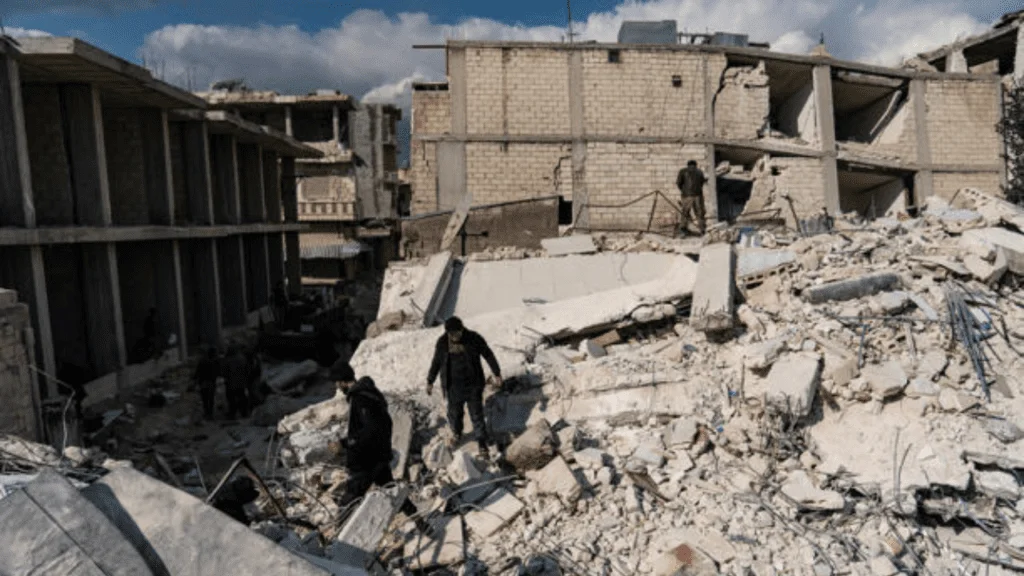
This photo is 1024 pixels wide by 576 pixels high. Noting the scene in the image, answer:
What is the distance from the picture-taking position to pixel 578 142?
15.2m

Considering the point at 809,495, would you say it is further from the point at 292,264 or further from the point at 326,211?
the point at 326,211

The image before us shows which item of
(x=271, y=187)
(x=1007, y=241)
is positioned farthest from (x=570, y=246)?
(x=271, y=187)

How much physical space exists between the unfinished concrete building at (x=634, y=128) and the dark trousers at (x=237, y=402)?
6.33m

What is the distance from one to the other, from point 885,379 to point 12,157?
1139cm

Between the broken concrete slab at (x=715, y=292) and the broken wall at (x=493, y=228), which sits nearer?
the broken concrete slab at (x=715, y=292)

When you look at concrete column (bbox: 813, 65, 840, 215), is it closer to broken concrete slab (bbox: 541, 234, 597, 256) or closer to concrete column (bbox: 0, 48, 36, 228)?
broken concrete slab (bbox: 541, 234, 597, 256)

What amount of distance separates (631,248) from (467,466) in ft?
19.5

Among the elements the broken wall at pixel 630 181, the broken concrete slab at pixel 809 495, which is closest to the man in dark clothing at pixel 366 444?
the broken concrete slab at pixel 809 495

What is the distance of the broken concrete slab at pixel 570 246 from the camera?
10.9 meters

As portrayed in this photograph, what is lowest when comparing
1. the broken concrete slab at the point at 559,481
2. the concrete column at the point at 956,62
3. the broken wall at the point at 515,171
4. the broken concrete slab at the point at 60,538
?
the broken concrete slab at the point at 559,481

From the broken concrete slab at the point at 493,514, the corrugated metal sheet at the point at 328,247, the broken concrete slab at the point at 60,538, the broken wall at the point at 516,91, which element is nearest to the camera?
the broken concrete slab at the point at 60,538

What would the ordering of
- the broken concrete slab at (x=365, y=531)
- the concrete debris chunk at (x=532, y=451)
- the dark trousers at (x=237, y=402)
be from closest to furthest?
1. the broken concrete slab at (x=365, y=531)
2. the concrete debris chunk at (x=532, y=451)
3. the dark trousers at (x=237, y=402)

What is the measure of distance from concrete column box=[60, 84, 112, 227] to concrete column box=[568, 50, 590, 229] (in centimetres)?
931

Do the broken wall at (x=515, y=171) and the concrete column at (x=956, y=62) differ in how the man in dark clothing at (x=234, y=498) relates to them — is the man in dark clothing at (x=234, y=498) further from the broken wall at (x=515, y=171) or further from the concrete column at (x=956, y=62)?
the concrete column at (x=956, y=62)
